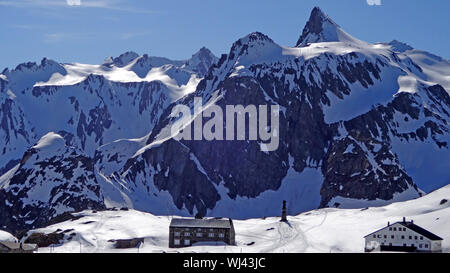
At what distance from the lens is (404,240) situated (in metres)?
148

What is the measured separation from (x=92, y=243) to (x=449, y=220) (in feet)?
241

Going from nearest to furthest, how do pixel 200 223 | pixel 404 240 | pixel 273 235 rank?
pixel 404 240, pixel 200 223, pixel 273 235

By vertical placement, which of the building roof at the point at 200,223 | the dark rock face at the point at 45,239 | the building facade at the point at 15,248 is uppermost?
the building roof at the point at 200,223

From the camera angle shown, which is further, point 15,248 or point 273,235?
point 273,235

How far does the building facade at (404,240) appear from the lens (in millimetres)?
145125

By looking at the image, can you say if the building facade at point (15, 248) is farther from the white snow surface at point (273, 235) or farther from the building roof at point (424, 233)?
the building roof at point (424, 233)

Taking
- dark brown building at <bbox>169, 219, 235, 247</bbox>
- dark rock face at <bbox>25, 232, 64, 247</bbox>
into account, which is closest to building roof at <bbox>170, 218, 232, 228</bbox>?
dark brown building at <bbox>169, 219, 235, 247</bbox>

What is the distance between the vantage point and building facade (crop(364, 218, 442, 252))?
145 metres

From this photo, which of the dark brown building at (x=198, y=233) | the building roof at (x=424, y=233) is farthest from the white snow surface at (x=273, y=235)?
the dark brown building at (x=198, y=233)

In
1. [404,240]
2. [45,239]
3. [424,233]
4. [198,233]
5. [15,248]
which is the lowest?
[15,248]

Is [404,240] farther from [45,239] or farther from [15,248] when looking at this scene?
[45,239]

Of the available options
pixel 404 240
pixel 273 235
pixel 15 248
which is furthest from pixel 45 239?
pixel 404 240
